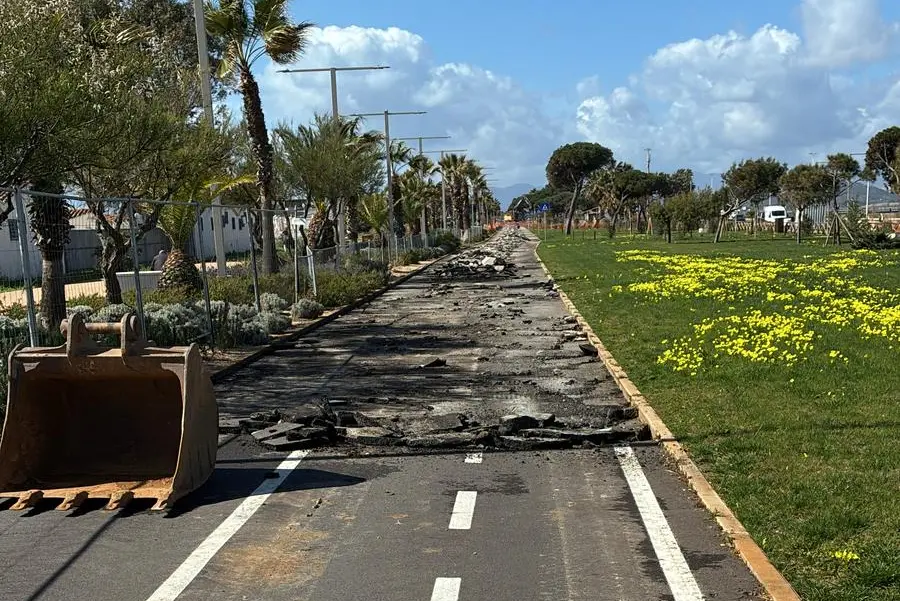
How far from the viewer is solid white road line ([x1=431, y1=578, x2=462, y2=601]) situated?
4836 millimetres

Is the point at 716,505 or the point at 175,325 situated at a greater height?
the point at 175,325

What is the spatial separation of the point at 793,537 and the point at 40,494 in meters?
5.07

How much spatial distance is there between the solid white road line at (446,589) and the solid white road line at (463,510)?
2.99 ft

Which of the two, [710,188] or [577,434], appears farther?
[710,188]

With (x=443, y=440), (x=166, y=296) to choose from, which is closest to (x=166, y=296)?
(x=166, y=296)

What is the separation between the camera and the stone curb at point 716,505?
4.74 metres

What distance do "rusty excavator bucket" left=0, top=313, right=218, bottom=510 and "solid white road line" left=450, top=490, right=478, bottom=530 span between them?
6.43 ft

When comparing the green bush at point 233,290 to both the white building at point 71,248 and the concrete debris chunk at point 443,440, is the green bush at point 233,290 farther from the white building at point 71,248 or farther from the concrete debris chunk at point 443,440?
the concrete debris chunk at point 443,440

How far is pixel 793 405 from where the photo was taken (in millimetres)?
8828

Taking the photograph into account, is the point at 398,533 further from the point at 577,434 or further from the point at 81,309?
the point at 81,309

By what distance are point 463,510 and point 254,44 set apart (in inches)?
832

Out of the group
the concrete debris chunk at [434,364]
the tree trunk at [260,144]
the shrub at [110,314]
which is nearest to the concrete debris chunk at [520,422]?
the concrete debris chunk at [434,364]

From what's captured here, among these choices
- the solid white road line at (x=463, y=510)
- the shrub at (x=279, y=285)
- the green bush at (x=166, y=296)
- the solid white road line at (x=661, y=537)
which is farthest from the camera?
the shrub at (x=279, y=285)

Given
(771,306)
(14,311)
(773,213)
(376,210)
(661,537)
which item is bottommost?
(661,537)
